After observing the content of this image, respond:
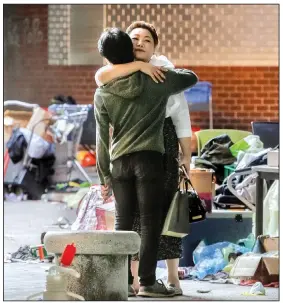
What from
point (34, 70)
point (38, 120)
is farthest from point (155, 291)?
point (34, 70)

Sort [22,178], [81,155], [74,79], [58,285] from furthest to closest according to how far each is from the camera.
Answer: [74,79] < [81,155] < [22,178] < [58,285]

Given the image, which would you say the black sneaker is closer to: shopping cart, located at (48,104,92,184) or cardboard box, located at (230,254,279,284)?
cardboard box, located at (230,254,279,284)

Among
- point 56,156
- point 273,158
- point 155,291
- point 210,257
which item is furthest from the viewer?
point 56,156

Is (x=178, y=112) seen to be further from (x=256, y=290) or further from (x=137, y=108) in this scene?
(x=256, y=290)

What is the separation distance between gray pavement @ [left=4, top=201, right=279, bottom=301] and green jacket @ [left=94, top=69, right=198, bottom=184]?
91 cm

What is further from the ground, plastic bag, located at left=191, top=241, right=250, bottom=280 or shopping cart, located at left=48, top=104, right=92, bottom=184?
shopping cart, located at left=48, top=104, right=92, bottom=184

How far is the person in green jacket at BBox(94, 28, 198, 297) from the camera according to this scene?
7227 mm

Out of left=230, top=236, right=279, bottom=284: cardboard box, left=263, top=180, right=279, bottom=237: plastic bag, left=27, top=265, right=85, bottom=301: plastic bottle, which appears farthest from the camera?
left=263, top=180, right=279, bottom=237: plastic bag

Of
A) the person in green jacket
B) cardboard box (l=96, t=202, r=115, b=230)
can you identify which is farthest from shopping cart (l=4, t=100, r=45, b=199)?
the person in green jacket

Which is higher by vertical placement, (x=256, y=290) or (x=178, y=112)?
(x=178, y=112)

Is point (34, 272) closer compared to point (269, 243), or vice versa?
point (269, 243)

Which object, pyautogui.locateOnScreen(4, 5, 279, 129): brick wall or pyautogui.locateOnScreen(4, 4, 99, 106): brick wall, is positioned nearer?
pyautogui.locateOnScreen(4, 5, 279, 129): brick wall

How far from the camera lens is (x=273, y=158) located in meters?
8.63

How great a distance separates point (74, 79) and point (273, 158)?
11.7 m
